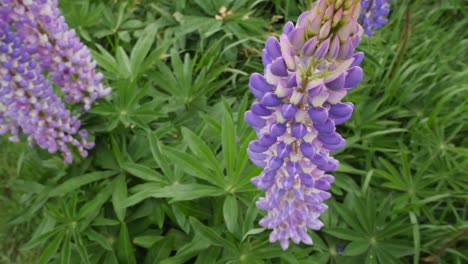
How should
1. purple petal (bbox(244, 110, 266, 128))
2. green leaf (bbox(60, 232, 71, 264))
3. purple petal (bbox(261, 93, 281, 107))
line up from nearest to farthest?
purple petal (bbox(261, 93, 281, 107)) → purple petal (bbox(244, 110, 266, 128)) → green leaf (bbox(60, 232, 71, 264))

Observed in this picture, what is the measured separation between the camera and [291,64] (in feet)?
4.17

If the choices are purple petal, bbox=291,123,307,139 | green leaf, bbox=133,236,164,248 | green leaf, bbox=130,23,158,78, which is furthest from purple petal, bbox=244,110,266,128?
green leaf, bbox=130,23,158,78

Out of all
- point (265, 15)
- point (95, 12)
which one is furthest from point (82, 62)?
point (265, 15)

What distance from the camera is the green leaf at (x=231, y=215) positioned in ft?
6.49

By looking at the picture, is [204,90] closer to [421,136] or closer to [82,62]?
[82,62]

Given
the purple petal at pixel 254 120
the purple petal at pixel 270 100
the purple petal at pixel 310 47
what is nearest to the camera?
the purple petal at pixel 310 47

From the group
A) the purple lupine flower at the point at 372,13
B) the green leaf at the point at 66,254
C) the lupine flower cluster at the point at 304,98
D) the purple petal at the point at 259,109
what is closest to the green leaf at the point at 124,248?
the green leaf at the point at 66,254

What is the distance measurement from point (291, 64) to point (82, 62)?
146 centimetres

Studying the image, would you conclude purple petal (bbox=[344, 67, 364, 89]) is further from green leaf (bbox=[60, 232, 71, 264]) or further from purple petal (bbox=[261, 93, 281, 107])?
green leaf (bbox=[60, 232, 71, 264])

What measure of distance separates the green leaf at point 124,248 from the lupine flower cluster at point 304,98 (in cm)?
101

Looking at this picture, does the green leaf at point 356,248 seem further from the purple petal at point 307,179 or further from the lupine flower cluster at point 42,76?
the lupine flower cluster at point 42,76

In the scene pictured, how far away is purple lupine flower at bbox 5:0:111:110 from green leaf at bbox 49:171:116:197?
1.34 feet

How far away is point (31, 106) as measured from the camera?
7.26 ft

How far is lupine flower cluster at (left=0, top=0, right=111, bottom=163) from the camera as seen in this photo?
6.61 feet
